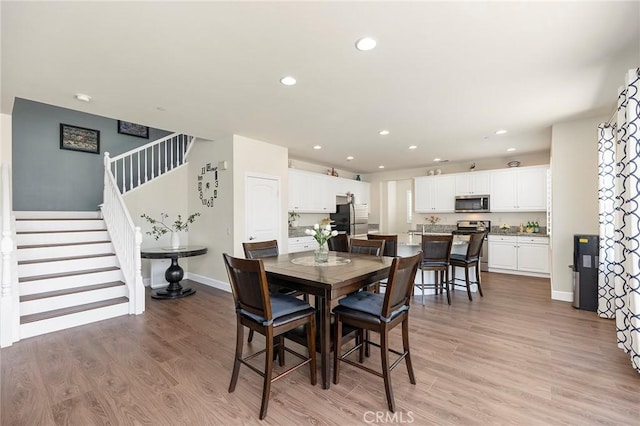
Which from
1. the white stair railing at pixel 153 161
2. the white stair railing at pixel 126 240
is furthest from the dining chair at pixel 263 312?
the white stair railing at pixel 153 161

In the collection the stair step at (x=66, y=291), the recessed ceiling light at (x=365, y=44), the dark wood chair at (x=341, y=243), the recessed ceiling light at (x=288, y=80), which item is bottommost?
the stair step at (x=66, y=291)

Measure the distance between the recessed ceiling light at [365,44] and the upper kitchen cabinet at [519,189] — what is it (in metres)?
5.42

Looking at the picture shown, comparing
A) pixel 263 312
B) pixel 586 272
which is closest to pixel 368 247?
pixel 263 312

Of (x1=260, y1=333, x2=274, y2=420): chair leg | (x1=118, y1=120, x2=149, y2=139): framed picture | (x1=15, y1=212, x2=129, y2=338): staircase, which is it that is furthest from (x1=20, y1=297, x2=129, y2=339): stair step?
(x1=118, y1=120, x2=149, y2=139): framed picture

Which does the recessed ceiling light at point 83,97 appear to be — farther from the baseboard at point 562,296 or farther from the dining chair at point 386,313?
the baseboard at point 562,296

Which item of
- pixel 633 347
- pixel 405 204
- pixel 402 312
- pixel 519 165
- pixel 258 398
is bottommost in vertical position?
pixel 258 398

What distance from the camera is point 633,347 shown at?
222 cm

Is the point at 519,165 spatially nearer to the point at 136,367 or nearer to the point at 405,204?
the point at 405,204

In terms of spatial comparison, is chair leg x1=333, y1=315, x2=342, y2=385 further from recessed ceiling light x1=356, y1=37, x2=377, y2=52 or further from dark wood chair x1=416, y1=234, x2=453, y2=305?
dark wood chair x1=416, y1=234, x2=453, y2=305


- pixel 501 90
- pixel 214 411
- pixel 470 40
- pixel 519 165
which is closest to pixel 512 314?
pixel 501 90

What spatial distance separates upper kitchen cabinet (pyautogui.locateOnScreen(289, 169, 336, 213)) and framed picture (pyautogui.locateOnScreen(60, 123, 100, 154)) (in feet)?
12.7

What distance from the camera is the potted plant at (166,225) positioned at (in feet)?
16.5

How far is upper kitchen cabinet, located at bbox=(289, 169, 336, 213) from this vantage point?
610 cm

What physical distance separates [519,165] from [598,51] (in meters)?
4.55
